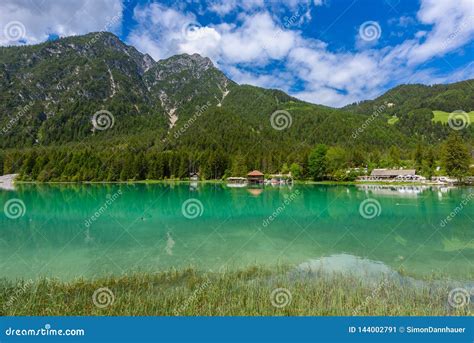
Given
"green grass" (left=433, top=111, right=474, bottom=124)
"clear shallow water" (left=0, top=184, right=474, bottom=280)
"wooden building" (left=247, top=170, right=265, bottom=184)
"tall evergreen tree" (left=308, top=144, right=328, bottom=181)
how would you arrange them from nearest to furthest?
"clear shallow water" (left=0, top=184, right=474, bottom=280) < "tall evergreen tree" (left=308, top=144, right=328, bottom=181) < "wooden building" (left=247, top=170, right=265, bottom=184) < "green grass" (left=433, top=111, right=474, bottom=124)

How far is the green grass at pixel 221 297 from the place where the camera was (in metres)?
7.14

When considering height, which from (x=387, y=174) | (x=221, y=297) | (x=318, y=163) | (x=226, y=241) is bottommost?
(x=221, y=297)

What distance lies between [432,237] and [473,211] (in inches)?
505

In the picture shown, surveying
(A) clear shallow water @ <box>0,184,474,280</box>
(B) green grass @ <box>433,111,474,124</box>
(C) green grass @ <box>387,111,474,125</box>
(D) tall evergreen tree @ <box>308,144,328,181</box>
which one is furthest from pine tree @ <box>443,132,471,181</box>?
(B) green grass @ <box>433,111,474,124</box>

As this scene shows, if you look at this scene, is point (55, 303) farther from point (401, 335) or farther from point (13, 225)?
point (13, 225)

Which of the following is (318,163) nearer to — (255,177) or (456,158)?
(255,177)

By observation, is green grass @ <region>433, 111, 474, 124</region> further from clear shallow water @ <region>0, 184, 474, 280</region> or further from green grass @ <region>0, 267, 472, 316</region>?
green grass @ <region>0, 267, 472, 316</region>

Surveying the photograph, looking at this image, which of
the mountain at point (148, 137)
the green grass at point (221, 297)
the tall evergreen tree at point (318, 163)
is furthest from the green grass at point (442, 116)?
the green grass at point (221, 297)

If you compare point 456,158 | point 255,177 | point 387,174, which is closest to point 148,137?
point 255,177

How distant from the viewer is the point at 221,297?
25.8 feet

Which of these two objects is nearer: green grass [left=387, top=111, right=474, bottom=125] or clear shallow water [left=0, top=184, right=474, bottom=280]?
clear shallow water [left=0, top=184, right=474, bottom=280]

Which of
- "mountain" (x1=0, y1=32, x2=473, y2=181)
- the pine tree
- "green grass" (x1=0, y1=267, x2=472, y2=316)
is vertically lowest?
"green grass" (x1=0, y1=267, x2=472, y2=316)

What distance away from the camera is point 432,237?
1723 centimetres

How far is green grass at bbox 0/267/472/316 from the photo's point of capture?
7.14 meters
